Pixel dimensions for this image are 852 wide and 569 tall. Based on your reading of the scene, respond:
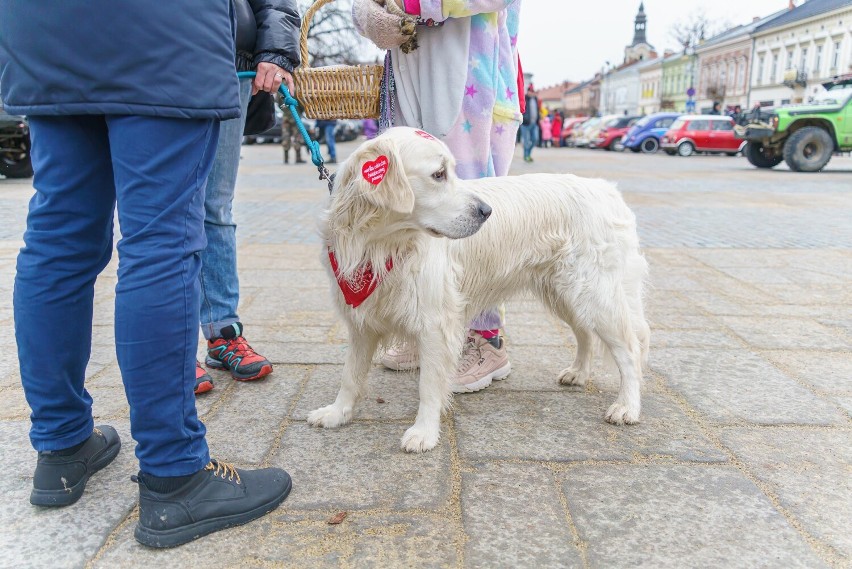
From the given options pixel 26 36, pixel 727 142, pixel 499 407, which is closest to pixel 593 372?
pixel 499 407

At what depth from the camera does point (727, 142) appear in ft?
88.0

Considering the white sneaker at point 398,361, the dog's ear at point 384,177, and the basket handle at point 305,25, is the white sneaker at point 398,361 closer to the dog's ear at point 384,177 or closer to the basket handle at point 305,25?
the dog's ear at point 384,177

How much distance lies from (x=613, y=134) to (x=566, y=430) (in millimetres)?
31664

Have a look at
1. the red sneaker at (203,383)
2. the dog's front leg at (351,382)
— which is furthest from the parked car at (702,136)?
the red sneaker at (203,383)

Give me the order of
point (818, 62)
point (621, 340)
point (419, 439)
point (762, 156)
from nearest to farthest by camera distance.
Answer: point (419, 439) < point (621, 340) < point (762, 156) < point (818, 62)

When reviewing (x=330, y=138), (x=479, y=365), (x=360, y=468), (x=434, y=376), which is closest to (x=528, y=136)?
(x=330, y=138)

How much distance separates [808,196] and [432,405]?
1126 centimetres

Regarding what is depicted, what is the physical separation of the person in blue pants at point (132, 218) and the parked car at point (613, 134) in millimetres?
31560

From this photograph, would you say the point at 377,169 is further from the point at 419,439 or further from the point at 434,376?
the point at 419,439

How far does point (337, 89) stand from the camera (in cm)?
284

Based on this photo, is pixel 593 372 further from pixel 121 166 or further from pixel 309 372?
pixel 121 166

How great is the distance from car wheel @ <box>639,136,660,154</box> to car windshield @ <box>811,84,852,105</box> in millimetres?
→ 11249

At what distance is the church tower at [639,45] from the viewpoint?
116 meters

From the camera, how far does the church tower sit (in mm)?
115562
